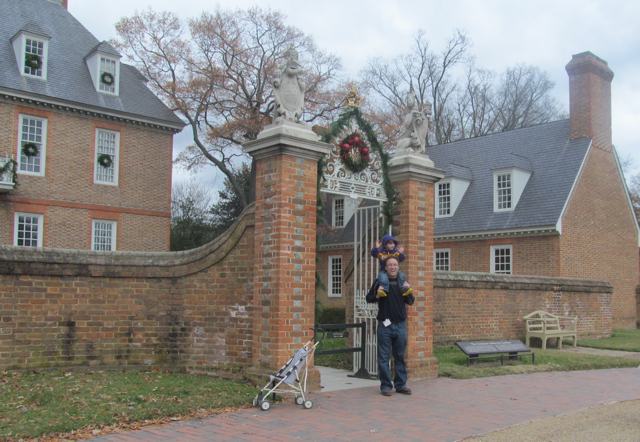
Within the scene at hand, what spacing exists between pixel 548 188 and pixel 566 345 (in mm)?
8016

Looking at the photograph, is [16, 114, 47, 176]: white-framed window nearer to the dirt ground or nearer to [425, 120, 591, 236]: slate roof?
[425, 120, 591, 236]: slate roof

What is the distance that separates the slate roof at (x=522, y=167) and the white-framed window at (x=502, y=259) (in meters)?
0.86

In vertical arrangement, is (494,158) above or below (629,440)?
above

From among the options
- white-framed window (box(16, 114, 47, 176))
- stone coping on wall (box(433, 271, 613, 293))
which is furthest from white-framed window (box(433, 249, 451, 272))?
white-framed window (box(16, 114, 47, 176))

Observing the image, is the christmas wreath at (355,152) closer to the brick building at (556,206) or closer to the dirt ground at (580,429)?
the dirt ground at (580,429)

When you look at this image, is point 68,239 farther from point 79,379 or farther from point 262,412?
point 262,412

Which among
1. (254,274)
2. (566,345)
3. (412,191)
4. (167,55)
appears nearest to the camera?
(254,274)

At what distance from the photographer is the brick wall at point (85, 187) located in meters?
19.8

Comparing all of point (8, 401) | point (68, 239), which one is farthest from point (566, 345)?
point (68, 239)

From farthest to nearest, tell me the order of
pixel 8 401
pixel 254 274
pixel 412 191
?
pixel 412 191, pixel 254 274, pixel 8 401

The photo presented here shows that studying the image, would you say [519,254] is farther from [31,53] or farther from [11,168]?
[31,53]

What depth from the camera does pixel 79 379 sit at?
7.36 m

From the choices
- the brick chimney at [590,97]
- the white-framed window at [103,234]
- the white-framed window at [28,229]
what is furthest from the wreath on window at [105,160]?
the brick chimney at [590,97]

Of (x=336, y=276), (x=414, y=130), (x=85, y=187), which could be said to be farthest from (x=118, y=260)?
(x=336, y=276)
